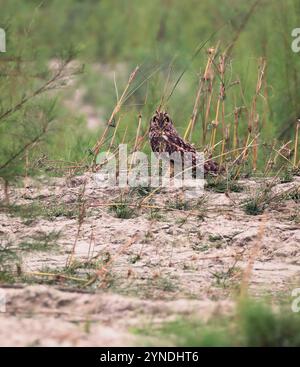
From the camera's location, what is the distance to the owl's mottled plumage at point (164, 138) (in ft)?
18.1

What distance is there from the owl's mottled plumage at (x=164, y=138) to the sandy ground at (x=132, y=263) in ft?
0.92

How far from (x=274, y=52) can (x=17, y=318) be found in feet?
16.1

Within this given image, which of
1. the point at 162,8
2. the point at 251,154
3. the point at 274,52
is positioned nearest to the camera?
the point at 251,154

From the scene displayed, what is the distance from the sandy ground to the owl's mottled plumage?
28 centimetres

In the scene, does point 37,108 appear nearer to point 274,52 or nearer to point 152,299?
point 152,299

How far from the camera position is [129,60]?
11844mm

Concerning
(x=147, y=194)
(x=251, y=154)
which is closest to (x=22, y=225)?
(x=147, y=194)

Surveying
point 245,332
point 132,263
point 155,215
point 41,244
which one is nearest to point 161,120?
point 155,215

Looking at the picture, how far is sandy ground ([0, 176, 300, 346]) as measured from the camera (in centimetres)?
359

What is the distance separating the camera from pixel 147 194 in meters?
5.39

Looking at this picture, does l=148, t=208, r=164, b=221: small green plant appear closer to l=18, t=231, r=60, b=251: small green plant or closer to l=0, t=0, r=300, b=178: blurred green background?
l=0, t=0, r=300, b=178: blurred green background

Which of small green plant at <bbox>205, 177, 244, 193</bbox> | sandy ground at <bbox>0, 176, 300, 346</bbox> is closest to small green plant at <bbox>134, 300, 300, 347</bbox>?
sandy ground at <bbox>0, 176, 300, 346</bbox>

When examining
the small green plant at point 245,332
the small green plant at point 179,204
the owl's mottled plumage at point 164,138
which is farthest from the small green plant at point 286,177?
the small green plant at point 245,332

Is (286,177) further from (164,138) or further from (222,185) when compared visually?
(164,138)
